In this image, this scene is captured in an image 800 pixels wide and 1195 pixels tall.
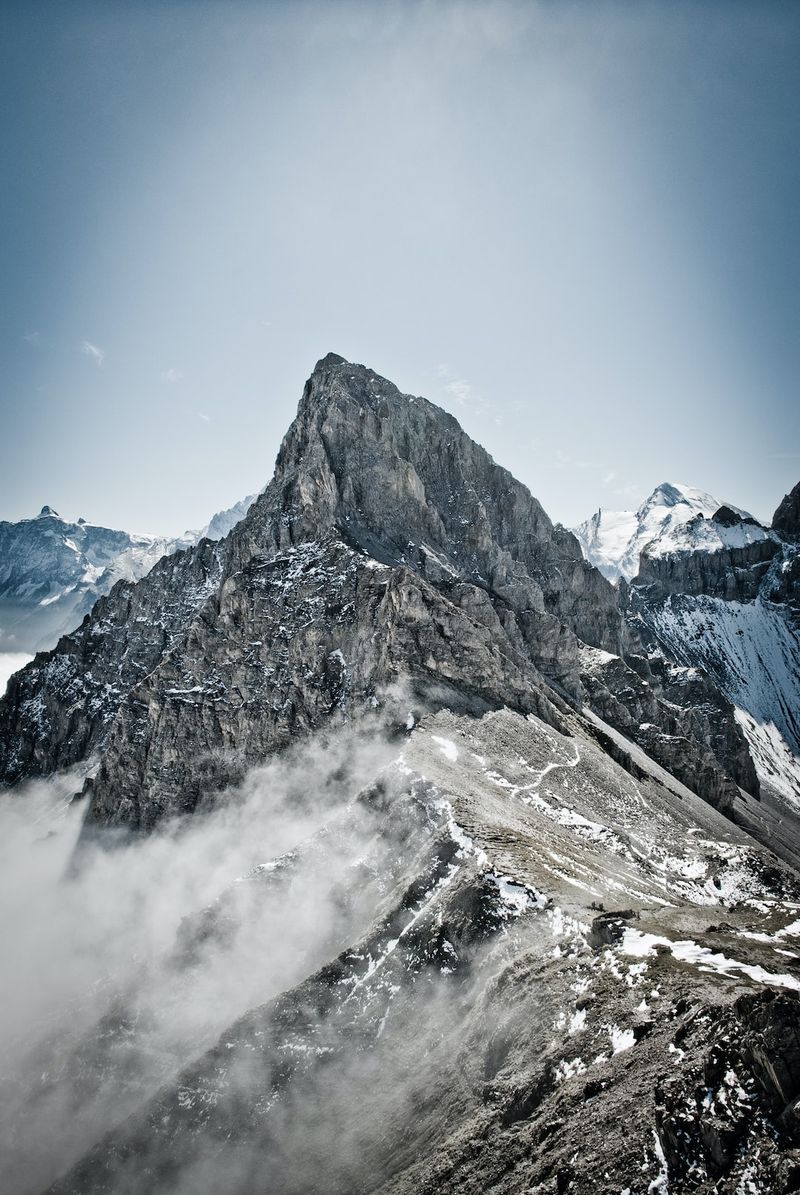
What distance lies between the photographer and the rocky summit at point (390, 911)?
28.0 m

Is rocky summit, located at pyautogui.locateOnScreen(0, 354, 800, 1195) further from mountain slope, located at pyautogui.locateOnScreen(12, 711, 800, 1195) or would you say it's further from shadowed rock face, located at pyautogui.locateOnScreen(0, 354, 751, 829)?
shadowed rock face, located at pyautogui.locateOnScreen(0, 354, 751, 829)

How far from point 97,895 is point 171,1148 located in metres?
90.8

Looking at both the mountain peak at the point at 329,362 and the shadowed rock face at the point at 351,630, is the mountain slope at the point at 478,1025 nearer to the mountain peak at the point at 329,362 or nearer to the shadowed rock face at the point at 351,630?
the shadowed rock face at the point at 351,630

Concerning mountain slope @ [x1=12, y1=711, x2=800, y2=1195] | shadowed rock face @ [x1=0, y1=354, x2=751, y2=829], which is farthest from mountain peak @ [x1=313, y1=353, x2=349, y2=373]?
mountain slope @ [x1=12, y1=711, x2=800, y2=1195]

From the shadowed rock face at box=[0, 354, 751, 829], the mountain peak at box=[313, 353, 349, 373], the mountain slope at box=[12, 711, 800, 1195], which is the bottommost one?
the mountain slope at box=[12, 711, 800, 1195]

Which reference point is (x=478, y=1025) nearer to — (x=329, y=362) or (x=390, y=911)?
(x=390, y=911)

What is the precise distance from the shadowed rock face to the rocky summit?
85cm

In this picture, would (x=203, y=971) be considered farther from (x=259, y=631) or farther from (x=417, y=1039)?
(x=259, y=631)

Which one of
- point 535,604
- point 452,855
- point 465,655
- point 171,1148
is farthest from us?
point 535,604

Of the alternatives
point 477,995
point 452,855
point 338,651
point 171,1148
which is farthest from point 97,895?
point 477,995

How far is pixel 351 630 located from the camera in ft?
356

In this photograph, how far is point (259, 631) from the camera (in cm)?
12488

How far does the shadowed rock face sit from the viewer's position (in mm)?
103688

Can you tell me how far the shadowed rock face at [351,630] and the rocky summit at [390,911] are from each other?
2.78 feet
